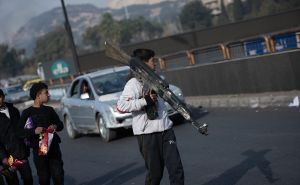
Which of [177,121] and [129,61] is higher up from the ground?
[129,61]

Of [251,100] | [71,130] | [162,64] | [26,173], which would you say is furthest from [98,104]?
[162,64]

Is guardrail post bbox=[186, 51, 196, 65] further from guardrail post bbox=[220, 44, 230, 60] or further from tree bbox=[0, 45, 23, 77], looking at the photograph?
tree bbox=[0, 45, 23, 77]

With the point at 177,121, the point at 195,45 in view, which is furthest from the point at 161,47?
the point at 177,121

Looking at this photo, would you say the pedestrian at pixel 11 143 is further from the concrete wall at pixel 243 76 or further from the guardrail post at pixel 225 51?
the guardrail post at pixel 225 51

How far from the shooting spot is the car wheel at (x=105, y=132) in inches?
569

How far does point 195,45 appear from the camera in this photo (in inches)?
1913

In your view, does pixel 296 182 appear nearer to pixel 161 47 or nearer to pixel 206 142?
pixel 206 142

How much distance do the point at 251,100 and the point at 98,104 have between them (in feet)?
12.7

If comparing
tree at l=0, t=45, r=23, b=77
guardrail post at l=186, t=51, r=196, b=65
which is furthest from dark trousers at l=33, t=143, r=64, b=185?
tree at l=0, t=45, r=23, b=77

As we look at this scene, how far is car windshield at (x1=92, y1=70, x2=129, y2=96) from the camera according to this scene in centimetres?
1516

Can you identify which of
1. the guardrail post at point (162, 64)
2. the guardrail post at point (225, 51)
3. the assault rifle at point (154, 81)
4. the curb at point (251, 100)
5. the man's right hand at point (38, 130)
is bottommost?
the curb at point (251, 100)

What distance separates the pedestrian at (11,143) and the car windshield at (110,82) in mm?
7138

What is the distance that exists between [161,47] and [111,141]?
37.9 meters

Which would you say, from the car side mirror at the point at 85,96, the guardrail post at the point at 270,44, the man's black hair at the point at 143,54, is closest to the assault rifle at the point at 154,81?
the man's black hair at the point at 143,54
